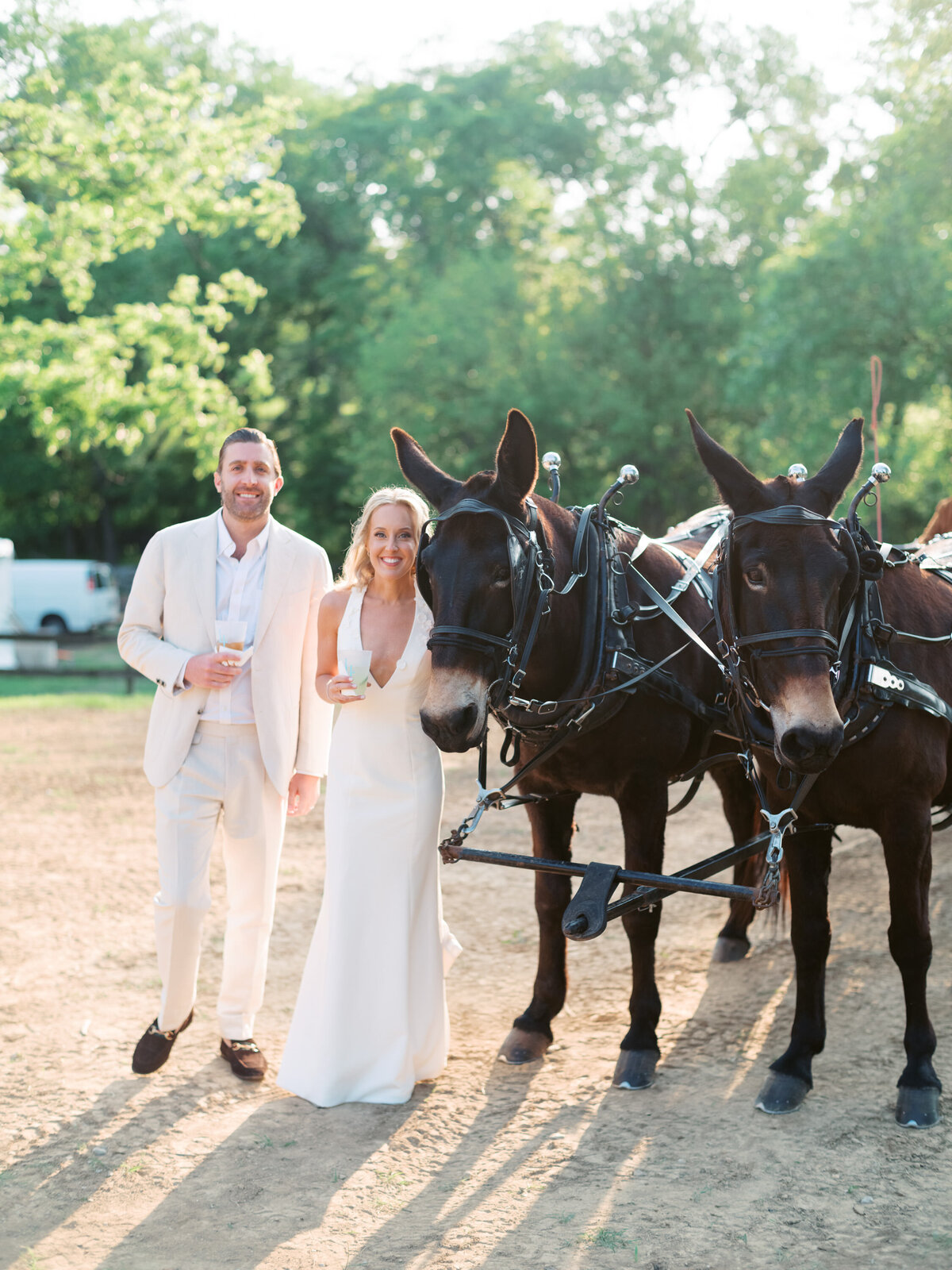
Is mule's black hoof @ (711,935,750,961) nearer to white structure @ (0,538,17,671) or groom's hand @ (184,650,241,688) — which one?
groom's hand @ (184,650,241,688)

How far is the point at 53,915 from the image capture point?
629cm

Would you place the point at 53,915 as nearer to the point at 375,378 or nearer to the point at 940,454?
the point at 940,454

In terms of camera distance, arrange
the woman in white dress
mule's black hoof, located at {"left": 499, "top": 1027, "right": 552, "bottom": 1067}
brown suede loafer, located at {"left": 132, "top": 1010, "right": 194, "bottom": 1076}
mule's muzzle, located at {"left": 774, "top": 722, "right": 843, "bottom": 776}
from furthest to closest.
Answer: mule's black hoof, located at {"left": 499, "top": 1027, "right": 552, "bottom": 1067}
brown suede loafer, located at {"left": 132, "top": 1010, "right": 194, "bottom": 1076}
the woman in white dress
mule's muzzle, located at {"left": 774, "top": 722, "right": 843, "bottom": 776}

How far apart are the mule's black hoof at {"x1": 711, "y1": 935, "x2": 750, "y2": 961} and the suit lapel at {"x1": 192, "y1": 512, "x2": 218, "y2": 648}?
116 inches

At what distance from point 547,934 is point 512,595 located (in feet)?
5.67

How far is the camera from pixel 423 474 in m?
3.68

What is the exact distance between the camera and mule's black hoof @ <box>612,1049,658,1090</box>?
409 cm

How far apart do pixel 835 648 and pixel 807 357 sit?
15.6 m

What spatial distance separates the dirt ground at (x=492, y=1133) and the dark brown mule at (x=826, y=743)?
0.88 feet

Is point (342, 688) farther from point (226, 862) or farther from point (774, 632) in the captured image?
point (774, 632)

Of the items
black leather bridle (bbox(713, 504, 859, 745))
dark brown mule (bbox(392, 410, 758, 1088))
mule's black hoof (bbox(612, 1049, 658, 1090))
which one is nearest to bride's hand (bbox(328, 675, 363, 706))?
dark brown mule (bbox(392, 410, 758, 1088))

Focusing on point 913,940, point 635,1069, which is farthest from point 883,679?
point 635,1069

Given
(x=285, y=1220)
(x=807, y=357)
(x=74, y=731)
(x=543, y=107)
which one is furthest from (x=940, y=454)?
(x=543, y=107)

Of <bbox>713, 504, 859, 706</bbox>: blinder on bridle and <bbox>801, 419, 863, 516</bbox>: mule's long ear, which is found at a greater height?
<bbox>801, 419, 863, 516</bbox>: mule's long ear
